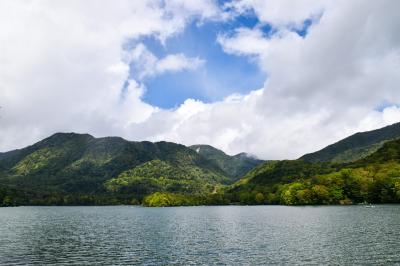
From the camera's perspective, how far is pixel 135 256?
3152 inches

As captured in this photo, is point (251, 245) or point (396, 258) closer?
point (396, 258)

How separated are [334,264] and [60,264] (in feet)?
172

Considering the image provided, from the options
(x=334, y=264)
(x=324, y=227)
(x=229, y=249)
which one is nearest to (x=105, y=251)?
(x=229, y=249)

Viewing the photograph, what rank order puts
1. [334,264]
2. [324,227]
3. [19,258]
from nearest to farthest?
[334,264] → [19,258] → [324,227]

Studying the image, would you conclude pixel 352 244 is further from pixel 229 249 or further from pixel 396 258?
pixel 229 249

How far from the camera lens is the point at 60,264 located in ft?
240

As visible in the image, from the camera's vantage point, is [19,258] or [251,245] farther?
[251,245]

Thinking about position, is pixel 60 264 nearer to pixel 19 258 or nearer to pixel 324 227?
pixel 19 258

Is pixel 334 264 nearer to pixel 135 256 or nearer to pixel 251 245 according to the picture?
pixel 251 245

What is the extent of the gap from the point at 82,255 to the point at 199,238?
3765cm

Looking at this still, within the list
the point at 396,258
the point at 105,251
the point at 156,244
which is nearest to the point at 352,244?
the point at 396,258

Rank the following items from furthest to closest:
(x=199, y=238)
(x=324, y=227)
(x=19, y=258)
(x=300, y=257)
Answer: (x=324, y=227), (x=199, y=238), (x=19, y=258), (x=300, y=257)

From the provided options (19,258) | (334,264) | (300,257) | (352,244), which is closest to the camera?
(334,264)

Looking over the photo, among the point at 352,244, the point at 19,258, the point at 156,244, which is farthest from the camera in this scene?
the point at 156,244
